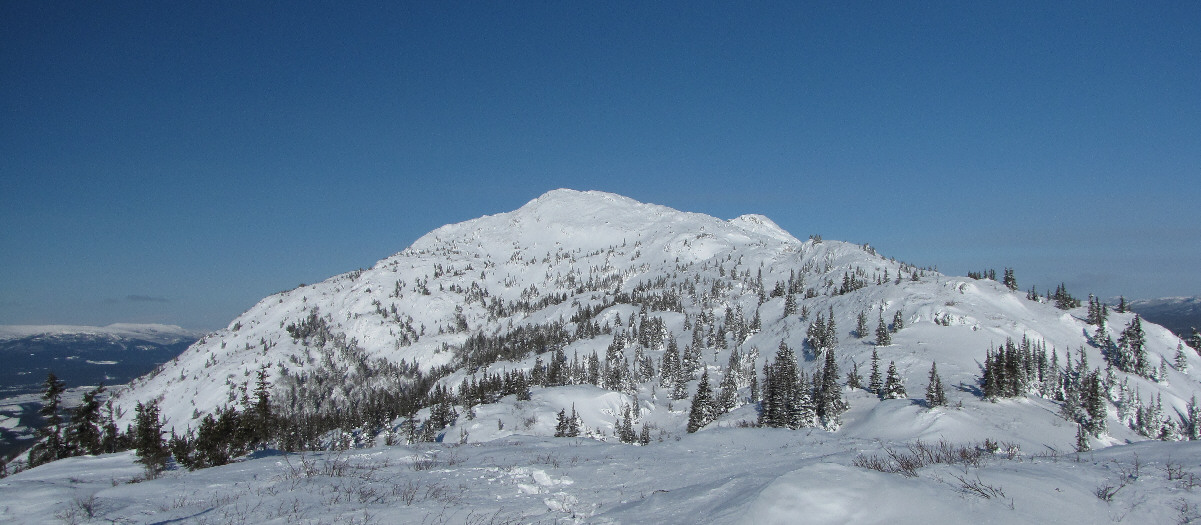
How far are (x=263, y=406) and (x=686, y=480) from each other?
31399 millimetres

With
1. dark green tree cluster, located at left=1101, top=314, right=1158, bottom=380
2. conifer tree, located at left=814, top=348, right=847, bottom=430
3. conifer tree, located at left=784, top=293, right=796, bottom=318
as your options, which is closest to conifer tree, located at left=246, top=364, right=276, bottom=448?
conifer tree, located at left=814, top=348, right=847, bottom=430

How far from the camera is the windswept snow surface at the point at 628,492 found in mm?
8133

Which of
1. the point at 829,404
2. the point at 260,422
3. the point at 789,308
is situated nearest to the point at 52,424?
the point at 260,422

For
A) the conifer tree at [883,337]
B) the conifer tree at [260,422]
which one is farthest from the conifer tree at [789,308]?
the conifer tree at [260,422]

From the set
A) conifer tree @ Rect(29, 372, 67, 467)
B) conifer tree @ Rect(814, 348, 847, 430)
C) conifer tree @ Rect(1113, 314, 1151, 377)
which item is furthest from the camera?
Answer: conifer tree @ Rect(1113, 314, 1151, 377)

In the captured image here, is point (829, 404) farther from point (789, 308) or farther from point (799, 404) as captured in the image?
point (789, 308)

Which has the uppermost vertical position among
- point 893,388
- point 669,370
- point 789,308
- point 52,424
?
point 789,308

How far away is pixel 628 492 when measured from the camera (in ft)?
42.8

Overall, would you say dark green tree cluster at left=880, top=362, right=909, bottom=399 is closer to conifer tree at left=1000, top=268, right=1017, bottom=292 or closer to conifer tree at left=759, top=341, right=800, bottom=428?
conifer tree at left=759, top=341, right=800, bottom=428

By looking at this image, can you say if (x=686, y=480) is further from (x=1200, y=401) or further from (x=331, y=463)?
(x=1200, y=401)

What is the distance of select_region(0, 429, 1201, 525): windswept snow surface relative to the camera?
8133 millimetres

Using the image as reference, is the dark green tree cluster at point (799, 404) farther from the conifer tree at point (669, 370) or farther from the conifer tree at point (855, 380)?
the conifer tree at point (669, 370)

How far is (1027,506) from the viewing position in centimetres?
802

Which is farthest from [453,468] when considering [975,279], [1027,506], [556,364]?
[975,279]
